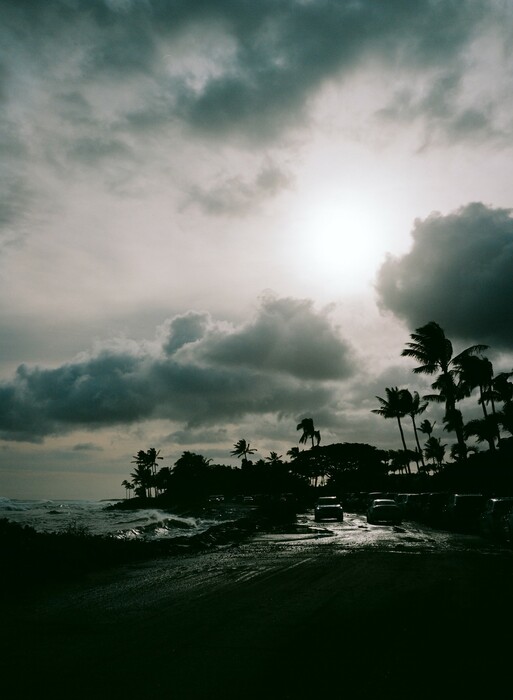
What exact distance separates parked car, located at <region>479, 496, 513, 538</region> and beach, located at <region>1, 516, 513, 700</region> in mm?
8933

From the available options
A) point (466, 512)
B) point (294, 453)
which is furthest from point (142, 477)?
point (466, 512)

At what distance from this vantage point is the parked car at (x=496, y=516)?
2133cm

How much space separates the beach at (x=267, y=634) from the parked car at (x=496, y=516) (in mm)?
8933

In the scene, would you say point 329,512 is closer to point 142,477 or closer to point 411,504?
point 411,504

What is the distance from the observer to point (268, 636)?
6.89m

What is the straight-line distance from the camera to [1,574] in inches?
497

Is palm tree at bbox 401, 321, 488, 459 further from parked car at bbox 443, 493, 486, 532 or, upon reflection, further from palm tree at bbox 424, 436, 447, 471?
palm tree at bbox 424, 436, 447, 471

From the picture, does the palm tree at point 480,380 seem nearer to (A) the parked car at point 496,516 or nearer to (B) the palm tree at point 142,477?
(A) the parked car at point 496,516

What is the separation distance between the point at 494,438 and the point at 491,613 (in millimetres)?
47827

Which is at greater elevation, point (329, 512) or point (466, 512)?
point (329, 512)

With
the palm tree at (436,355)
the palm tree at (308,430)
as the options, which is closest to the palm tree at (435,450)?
the palm tree at (308,430)

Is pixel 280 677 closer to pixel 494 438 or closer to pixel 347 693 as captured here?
pixel 347 693

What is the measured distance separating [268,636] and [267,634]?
10cm

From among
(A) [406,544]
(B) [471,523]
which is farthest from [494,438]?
(A) [406,544]
